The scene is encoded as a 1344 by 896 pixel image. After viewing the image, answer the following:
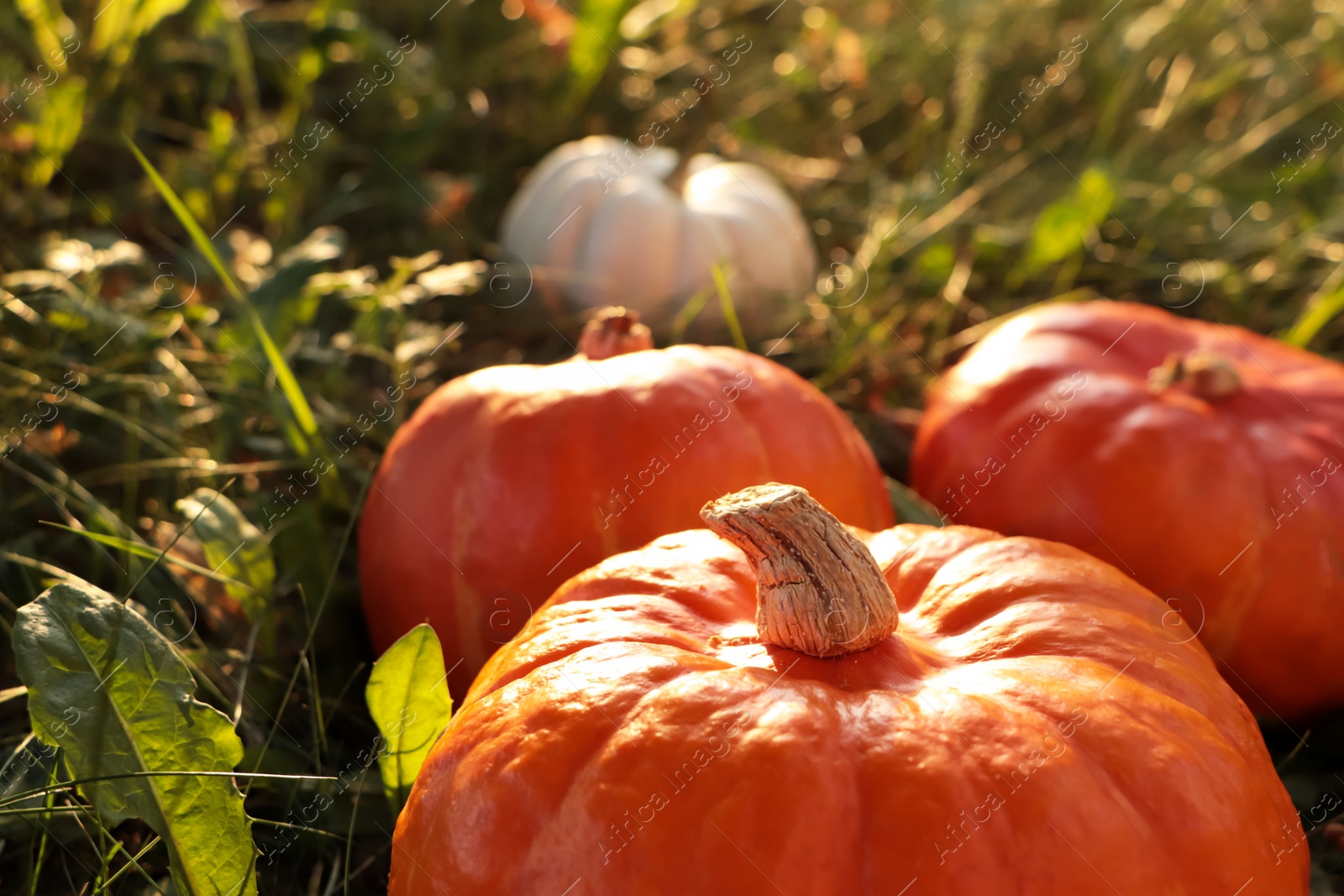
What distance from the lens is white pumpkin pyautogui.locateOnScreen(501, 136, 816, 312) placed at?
3307 mm

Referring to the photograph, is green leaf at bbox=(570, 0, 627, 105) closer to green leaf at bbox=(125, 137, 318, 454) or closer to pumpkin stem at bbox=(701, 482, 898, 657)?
green leaf at bbox=(125, 137, 318, 454)

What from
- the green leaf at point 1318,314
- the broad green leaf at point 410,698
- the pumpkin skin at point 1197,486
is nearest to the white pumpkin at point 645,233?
the pumpkin skin at point 1197,486

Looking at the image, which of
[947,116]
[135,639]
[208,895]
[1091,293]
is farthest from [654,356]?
[947,116]

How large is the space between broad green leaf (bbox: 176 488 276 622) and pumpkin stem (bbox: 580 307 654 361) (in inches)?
27.7

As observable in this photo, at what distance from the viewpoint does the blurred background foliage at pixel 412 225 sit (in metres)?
2.13

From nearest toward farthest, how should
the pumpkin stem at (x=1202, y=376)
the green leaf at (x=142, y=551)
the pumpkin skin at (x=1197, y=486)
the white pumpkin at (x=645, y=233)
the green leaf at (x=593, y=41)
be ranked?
the green leaf at (x=142, y=551) < the pumpkin skin at (x=1197, y=486) < the pumpkin stem at (x=1202, y=376) < the white pumpkin at (x=645, y=233) < the green leaf at (x=593, y=41)

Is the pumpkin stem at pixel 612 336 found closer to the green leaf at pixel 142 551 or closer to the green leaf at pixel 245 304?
the green leaf at pixel 245 304

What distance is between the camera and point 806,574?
4.70 feet

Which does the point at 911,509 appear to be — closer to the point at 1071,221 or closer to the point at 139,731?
the point at 1071,221

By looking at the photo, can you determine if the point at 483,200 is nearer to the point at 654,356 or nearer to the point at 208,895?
the point at 654,356

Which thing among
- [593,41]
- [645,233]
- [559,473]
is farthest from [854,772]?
[593,41]

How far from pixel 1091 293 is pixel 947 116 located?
1.48 meters

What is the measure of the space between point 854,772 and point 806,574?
26 centimetres

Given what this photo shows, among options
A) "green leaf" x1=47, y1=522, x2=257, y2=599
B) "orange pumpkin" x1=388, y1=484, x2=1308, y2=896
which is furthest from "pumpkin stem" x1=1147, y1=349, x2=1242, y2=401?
"green leaf" x1=47, y1=522, x2=257, y2=599
